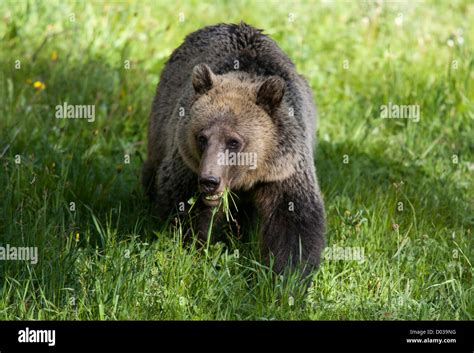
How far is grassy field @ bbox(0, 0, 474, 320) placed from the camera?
5957 millimetres

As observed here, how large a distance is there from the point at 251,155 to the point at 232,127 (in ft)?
0.83

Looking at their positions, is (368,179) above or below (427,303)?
above

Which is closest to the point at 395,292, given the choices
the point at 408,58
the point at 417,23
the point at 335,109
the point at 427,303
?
the point at 427,303

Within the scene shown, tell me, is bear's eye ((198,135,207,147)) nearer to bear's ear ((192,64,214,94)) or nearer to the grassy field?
bear's ear ((192,64,214,94))

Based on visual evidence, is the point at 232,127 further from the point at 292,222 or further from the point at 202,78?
the point at 292,222

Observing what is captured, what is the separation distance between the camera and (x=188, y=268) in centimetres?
606

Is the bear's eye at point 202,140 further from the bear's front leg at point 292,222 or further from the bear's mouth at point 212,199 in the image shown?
the bear's front leg at point 292,222

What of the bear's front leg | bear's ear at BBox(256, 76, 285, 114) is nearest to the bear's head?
bear's ear at BBox(256, 76, 285, 114)

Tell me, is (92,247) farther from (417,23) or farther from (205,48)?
(417,23)

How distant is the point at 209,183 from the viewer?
594cm

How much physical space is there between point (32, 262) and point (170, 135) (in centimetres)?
172

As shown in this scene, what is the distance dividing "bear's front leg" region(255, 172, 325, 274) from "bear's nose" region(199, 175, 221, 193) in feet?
2.39

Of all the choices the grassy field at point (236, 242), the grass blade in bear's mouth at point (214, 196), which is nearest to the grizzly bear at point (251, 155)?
the grass blade in bear's mouth at point (214, 196)

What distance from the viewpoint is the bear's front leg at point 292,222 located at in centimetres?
652
